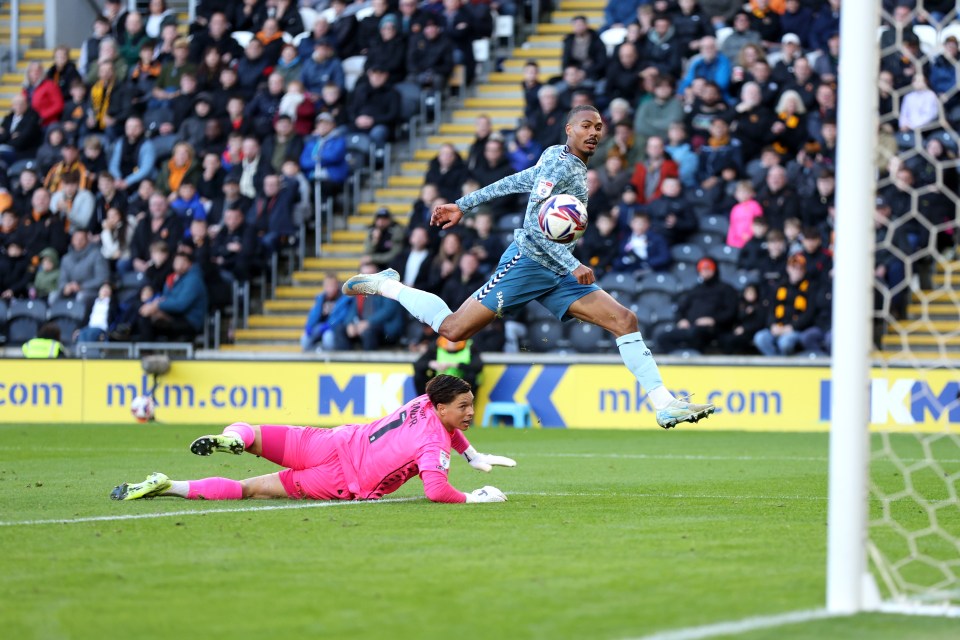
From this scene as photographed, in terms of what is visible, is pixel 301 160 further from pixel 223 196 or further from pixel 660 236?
pixel 660 236

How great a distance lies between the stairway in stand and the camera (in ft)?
73.8

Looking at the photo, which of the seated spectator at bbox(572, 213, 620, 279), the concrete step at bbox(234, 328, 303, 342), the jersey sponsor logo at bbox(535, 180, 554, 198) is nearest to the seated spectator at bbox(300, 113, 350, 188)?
the concrete step at bbox(234, 328, 303, 342)

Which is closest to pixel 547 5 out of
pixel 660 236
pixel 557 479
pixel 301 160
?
pixel 301 160

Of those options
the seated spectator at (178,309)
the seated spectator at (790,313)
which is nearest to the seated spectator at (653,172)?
the seated spectator at (790,313)

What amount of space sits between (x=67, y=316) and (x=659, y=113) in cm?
893

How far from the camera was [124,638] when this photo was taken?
4816 mm

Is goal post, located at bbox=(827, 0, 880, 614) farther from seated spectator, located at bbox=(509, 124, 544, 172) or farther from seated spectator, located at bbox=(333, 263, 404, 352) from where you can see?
seated spectator, located at bbox=(509, 124, 544, 172)

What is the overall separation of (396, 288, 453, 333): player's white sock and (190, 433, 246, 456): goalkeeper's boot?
1792 mm

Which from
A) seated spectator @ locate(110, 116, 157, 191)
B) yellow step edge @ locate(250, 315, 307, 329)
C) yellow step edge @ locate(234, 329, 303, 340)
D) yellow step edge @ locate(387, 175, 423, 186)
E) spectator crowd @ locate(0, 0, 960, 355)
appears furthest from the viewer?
seated spectator @ locate(110, 116, 157, 191)

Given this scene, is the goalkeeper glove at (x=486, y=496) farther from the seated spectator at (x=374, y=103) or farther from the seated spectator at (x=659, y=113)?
the seated spectator at (x=374, y=103)

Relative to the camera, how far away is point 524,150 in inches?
862

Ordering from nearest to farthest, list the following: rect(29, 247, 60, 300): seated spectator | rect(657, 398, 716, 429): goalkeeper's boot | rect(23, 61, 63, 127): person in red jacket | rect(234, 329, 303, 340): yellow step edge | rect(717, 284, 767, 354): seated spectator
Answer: rect(657, 398, 716, 429): goalkeeper's boot
rect(717, 284, 767, 354): seated spectator
rect(234, 329, 303, 340): yellow step edge
rect(29, 247, 60, 300): seated spectator
rect(23, 61, 63, 127): person in red jacket

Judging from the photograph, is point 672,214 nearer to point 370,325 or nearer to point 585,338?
point 585,338

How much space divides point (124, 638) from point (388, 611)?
3.01ft
